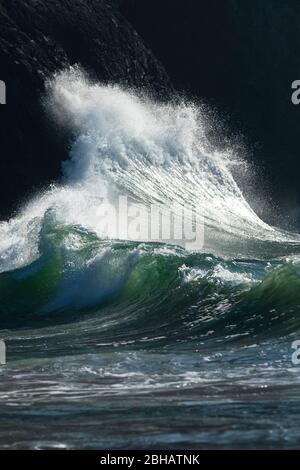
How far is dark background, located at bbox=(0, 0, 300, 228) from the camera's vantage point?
28938mm

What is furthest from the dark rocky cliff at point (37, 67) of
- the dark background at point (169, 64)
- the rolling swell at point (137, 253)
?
the rolling swell at point (137, 253)

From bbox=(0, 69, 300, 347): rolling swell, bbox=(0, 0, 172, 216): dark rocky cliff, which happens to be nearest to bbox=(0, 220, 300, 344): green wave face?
bbox=(0, 69, 300, 347): rolling swell

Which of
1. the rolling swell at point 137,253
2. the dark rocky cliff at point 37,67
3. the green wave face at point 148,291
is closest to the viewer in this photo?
the green wave face at point 148,291

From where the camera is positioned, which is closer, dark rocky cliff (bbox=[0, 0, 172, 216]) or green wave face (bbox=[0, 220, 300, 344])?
green wave face (bbox=[0, 220, 300, 344])

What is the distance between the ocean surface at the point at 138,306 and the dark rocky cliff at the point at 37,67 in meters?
0.65

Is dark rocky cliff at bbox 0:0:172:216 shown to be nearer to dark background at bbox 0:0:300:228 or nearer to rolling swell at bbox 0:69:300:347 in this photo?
dark background at bbox 0:0:300:228

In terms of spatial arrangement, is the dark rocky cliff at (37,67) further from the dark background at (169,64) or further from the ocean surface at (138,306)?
the ocean surface at (138,306)

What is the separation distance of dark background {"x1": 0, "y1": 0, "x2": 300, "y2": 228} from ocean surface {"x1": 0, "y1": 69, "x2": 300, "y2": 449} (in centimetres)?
108

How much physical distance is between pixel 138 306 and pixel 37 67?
15468mm

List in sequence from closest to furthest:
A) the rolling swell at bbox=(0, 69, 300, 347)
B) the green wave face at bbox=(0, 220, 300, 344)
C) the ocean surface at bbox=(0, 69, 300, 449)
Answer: the ocean surface at bbox=(0, 69, 300, 449)
the green wave face at bbox=(0, 220, 300, 344)
the rolling swell at bbox=(0, 69, 300, 347)

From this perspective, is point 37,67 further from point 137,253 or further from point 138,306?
point 138,306

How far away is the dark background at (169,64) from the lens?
28938 mm

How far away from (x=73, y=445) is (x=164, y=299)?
8602 millimetres

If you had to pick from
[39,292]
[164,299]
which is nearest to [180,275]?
[164,299]
